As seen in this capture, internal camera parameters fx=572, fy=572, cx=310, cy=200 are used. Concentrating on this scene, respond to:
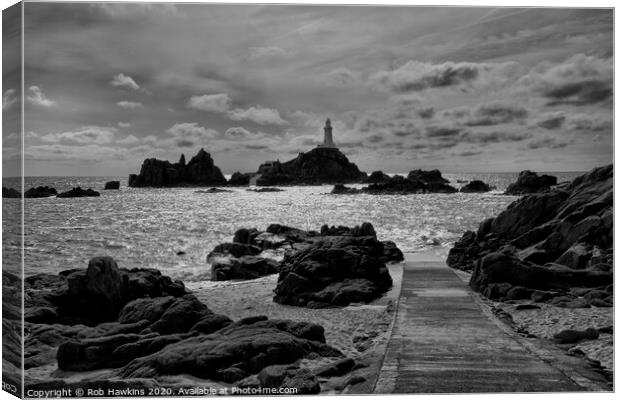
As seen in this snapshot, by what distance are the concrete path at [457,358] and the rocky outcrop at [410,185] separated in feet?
9.92

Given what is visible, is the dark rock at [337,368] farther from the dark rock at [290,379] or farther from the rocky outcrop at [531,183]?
the rocky outcrop at [531,183]

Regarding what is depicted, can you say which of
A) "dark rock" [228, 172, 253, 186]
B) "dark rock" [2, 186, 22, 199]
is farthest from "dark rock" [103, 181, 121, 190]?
"dark rock" [2, 186, 22, 199]

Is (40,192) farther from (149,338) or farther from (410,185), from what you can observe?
(410,185)

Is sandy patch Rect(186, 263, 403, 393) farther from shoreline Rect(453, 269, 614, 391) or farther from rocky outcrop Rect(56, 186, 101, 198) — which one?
rocky outcrop Rect(56, 186, 101, 198)

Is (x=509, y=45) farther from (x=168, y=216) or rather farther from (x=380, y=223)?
(x=168, y=216)

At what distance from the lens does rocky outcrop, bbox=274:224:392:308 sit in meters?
16.0

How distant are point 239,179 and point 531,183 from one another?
8444mm

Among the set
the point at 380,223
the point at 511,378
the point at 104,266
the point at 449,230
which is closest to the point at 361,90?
the point at 380,223

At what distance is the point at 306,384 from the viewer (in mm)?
9594

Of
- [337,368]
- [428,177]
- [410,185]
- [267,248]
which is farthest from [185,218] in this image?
[337,368]

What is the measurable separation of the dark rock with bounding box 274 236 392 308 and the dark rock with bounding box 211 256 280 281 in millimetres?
2855

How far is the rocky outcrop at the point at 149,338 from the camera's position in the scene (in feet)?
32.5

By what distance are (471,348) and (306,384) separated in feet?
10.4

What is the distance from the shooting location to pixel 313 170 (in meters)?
14.1
